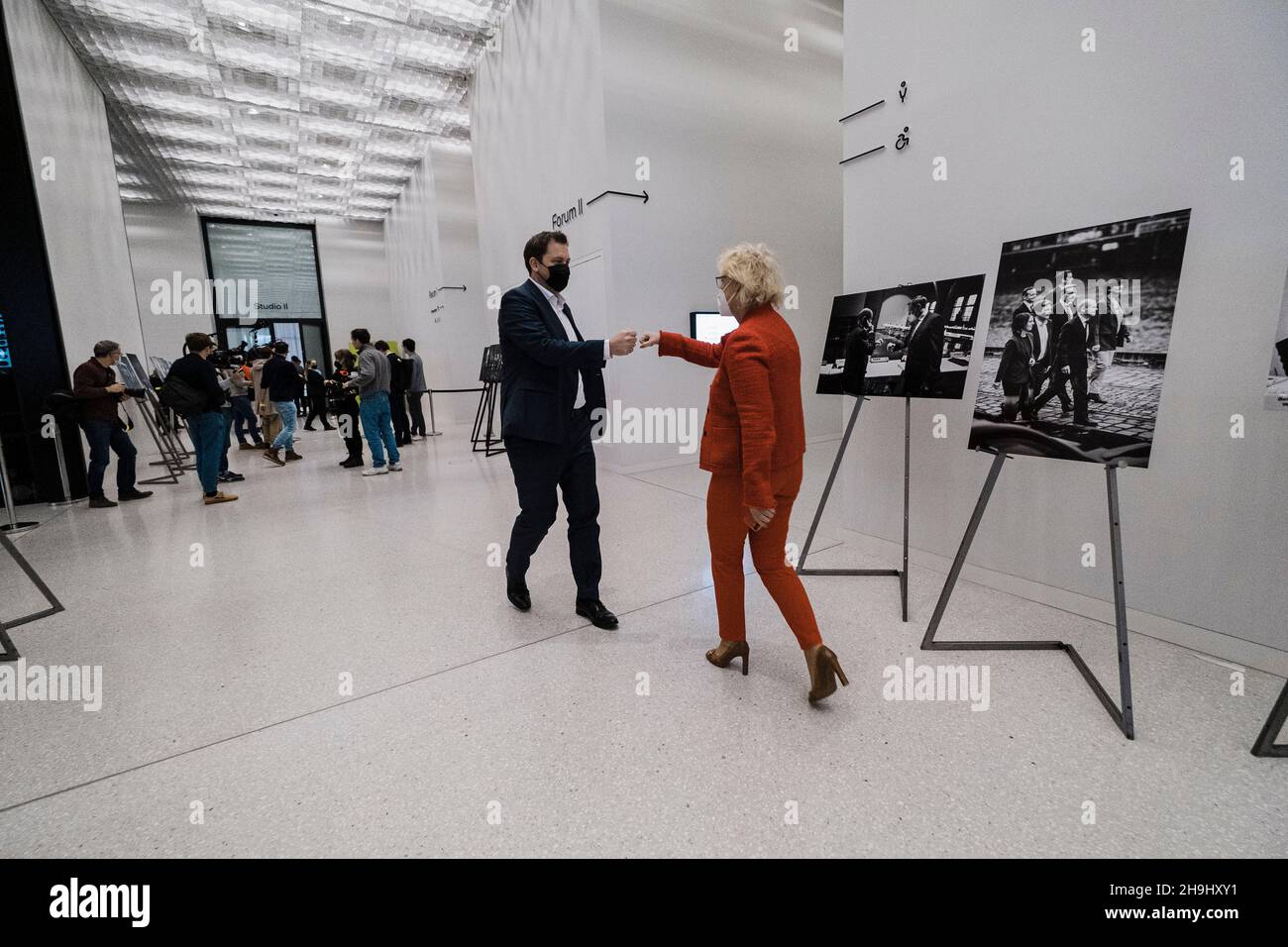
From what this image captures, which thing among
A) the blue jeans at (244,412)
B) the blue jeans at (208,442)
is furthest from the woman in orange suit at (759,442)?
the blue jeans at (244,412)

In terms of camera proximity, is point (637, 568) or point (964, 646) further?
point (637, 568)

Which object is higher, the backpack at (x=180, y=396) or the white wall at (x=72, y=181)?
the white wall at (x=72, y=181)

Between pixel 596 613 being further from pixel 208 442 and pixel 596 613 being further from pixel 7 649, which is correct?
pixel 208 442

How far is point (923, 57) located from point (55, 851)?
14.8 feet

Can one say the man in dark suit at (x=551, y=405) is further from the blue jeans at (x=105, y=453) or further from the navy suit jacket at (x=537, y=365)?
the blue jeans at (x=105, y=453)

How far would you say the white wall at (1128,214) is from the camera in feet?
6.77

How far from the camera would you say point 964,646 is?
2354 millimetres

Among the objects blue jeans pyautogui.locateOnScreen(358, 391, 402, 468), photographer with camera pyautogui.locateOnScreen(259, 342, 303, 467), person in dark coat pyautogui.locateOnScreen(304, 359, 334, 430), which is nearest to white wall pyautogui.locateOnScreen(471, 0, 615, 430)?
blue jeans pyautogui.locateOnScreen(358, 391, 402, 468)

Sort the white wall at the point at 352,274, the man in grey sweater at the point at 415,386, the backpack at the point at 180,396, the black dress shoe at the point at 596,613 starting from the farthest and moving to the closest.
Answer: the white wall at the point at 352,274 < the man in grey sweater at the point at 415,386 < the backpack at the point at 180,396 < the black dress shoe at the point at 596,613

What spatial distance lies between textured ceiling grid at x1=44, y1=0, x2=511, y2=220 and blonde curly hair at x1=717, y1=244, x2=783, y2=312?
7.80 m

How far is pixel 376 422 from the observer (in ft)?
22.1

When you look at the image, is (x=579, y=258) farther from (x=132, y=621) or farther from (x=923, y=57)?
(x=132, y=621)

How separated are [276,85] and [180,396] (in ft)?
22.1
